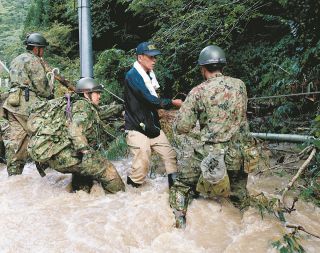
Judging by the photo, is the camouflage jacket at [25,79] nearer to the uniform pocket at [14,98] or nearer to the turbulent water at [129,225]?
the uniform pocket at [14,98]

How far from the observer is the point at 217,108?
14.5ft

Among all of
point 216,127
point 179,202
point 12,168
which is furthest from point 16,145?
point 216,127

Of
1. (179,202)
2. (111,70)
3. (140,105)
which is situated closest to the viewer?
(179,202)

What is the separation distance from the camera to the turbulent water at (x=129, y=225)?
3.96 m

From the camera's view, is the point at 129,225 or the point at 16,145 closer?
the point at 129,225

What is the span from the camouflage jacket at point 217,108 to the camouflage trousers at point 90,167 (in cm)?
144

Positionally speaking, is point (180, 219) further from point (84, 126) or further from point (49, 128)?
point (49, 128)

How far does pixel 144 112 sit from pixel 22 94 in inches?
103

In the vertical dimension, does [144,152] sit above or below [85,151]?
below

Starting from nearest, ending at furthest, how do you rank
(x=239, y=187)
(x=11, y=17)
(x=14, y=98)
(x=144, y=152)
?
1. (x=239, y=187)
2. (x=144, y=152)
3. (x=14, y=98)
4. (x=11, y=17)

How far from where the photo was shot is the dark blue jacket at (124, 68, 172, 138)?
5.18 metres

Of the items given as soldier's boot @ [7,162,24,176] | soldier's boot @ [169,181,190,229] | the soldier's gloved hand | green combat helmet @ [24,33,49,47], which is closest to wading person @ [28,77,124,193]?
soldier's boot @ [169,181,190,229]

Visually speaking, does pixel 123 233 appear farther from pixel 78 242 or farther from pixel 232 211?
pixel 232 211

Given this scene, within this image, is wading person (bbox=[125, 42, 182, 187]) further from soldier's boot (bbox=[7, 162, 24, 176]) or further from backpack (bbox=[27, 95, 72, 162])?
soldier's boot (bbox=[7, 162, 24, 176])
